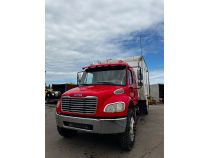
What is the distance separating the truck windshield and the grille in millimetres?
913

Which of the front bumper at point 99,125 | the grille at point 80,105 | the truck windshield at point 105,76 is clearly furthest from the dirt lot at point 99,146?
the truck windshield at point 105,76

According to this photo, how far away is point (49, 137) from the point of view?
4750mm

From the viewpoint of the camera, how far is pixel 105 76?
470cm

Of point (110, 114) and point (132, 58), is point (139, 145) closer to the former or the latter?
point (110, 114)

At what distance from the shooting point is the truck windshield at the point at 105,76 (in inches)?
176

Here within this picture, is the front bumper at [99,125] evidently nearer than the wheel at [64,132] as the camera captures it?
Yes

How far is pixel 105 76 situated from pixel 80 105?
50.2 inches

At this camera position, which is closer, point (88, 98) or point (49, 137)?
point (88, 98)

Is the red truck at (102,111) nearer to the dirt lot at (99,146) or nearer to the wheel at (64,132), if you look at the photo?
the dirt lot at (99,146)

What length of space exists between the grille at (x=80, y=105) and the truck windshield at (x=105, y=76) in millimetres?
913

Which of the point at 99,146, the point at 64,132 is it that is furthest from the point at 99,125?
the point at 64,132
